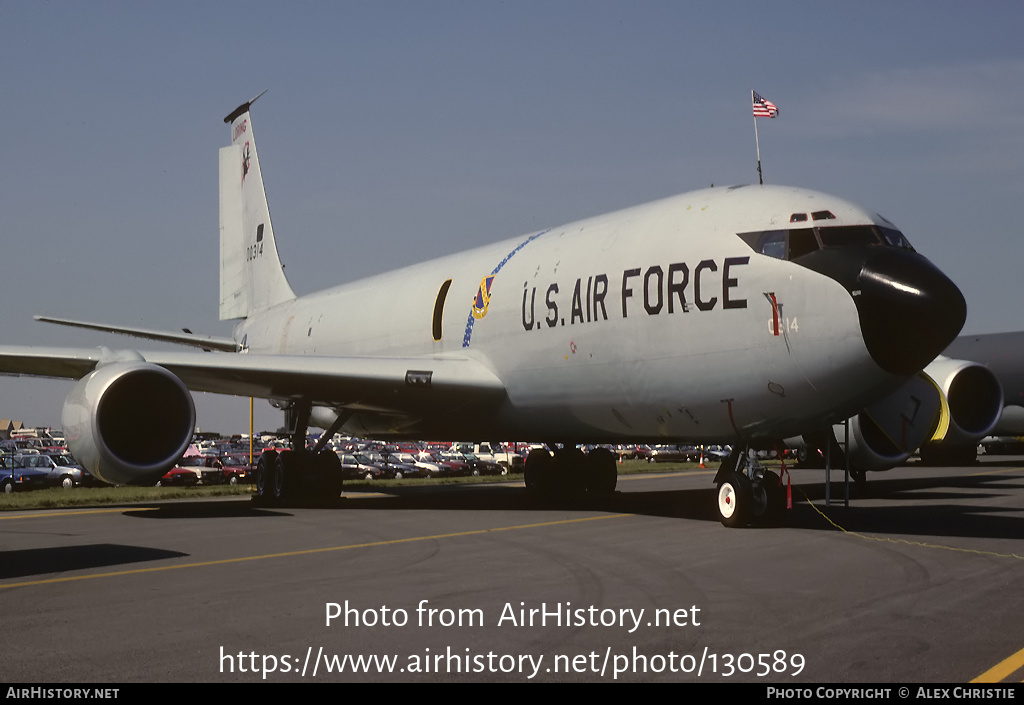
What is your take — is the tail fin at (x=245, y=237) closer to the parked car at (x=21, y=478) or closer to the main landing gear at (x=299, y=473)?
the main landing gear at (x=299, y=473)

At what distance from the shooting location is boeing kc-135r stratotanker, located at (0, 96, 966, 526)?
479 inches

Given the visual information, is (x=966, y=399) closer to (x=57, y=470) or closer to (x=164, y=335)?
(x=164, y=335)

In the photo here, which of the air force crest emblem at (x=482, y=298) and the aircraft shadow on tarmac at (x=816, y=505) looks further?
the air force crest emblem at (x=482, y=298)

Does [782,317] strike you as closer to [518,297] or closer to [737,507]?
[737,507]

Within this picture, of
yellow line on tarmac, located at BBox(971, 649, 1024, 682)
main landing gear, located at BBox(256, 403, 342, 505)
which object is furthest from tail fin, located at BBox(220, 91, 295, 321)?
yellow line on tarmac, located at BBox(971, 649, 1024, 682)

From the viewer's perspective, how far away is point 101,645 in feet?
21.3

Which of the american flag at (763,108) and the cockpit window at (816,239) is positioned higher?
the american flag at (763,108)

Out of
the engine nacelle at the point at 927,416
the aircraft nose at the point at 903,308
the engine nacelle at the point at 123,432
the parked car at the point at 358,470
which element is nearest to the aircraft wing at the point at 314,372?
the engine nacelle at the point at 123,432

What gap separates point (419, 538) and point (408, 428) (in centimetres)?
789

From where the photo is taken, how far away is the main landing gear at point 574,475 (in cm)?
2045

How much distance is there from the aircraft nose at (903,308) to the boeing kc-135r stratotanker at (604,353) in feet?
0.08

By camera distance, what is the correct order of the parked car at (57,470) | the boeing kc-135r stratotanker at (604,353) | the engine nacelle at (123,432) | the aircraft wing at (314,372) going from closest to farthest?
the boeing kc-135r stratotanker at (604,353) → the engine nacelle at (123,432) → the aircraft wing at (314,372) → the parked car at (57,470)

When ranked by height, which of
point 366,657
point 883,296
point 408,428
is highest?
point 883,296

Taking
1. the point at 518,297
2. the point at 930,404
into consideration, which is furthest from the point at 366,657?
the point at 930,404
